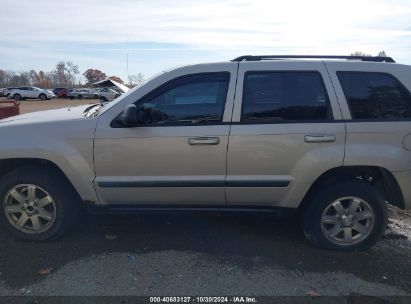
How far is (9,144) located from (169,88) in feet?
5.41

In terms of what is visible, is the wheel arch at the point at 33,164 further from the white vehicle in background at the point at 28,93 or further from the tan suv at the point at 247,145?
the white vehicle in background at the point at 28,93

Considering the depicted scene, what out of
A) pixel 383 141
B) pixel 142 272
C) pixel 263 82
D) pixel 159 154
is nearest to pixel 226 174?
pixel 159 154

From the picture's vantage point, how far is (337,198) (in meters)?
3.84

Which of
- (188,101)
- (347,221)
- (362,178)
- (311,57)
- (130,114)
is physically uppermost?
(311,57)

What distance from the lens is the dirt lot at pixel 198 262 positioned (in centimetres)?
328

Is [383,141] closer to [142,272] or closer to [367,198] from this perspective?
[367,198]

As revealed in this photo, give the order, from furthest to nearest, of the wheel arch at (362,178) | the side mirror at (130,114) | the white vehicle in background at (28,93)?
the white vehicle in background at (28,93)
the wheel arch at (362,178)
the side mirror at (130,114)

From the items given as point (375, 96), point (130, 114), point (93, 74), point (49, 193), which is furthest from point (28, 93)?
point (93, 74)

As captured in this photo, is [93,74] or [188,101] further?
[93,74]

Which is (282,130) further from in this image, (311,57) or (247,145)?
(311,57)

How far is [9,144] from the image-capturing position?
12.4ft

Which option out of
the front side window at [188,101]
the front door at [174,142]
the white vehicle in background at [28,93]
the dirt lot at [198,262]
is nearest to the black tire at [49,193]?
the dirt lot at [198,262]

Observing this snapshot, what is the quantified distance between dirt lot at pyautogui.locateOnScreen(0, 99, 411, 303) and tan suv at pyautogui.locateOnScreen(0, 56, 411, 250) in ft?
1.22

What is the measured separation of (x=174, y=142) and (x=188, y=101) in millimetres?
434
